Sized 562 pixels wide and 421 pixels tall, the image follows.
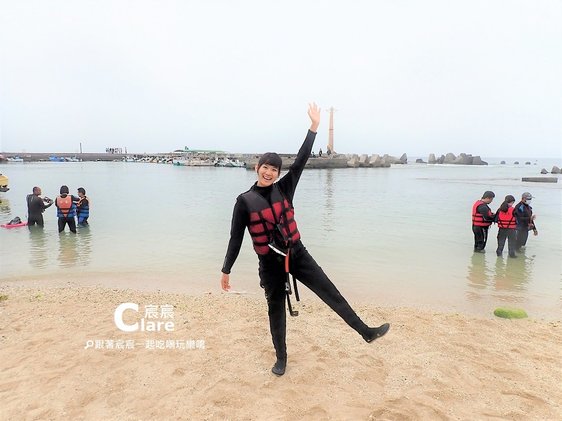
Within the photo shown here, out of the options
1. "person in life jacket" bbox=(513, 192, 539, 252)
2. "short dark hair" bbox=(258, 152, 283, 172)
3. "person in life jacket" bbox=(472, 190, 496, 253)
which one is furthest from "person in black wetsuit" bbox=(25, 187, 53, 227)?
"person in life jacket" bbox=(513, 192, 539, 252)

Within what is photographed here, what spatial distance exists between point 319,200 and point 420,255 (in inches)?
650

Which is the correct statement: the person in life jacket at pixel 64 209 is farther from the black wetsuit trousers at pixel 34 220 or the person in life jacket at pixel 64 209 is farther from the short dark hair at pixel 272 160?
the short dark hair at pixel 272 160

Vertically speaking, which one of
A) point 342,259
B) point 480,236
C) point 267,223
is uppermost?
point 267,223

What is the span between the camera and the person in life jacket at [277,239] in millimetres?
3564

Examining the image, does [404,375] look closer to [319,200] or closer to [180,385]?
[180,385]

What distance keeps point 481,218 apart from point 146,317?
9666mm

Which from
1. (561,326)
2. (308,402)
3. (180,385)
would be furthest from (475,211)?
(180,385)

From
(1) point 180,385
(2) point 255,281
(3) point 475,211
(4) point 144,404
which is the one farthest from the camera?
(3) point 475,211

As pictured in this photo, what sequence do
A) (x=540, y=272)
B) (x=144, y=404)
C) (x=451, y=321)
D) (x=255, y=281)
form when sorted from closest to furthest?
(x=144, y=404)
(x=451, y=321)
(x=255, y=281)
(x=540, y=272)

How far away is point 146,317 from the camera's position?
18.5 feet

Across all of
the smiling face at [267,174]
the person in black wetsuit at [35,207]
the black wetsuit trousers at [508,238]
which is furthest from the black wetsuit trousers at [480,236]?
the person in black wetsuit at [35,207]

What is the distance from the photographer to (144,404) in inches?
135

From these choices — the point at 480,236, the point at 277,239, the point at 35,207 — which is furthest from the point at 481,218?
the point at 35,207

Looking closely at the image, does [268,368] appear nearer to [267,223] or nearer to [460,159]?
[267,223]
